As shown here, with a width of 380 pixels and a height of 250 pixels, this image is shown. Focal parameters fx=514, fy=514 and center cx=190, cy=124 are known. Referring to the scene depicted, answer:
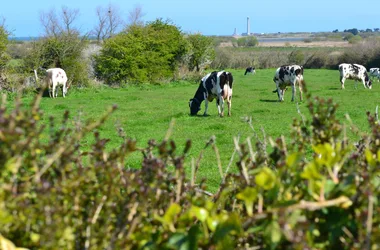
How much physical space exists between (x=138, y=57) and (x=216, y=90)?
19785 mm

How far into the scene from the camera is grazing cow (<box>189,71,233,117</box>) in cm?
1933

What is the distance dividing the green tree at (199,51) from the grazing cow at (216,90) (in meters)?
26.2

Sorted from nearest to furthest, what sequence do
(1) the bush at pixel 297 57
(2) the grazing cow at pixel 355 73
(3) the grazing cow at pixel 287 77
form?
(3) the grazing cow at pixel 287 77
(2) the grazing cow at pixel 355 73
(1) the bush at pixel 297 57

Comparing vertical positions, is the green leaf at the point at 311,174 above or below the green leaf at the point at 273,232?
above

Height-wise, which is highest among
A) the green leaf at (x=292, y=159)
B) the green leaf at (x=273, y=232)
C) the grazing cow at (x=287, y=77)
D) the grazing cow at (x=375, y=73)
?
the green leaf at (x=292, y=159)

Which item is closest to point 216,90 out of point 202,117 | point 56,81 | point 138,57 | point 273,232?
point 202,117

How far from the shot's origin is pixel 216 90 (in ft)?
64.4

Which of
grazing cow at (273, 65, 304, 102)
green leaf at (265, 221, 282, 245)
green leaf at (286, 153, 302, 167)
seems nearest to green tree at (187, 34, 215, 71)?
grazing cow at (273, 65, 304, 102)

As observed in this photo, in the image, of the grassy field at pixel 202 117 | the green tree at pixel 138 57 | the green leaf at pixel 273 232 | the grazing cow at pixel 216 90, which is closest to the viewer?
the green leaf at pixel 273 232

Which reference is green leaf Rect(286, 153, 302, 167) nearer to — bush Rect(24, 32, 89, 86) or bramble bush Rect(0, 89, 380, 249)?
bramble bush Rect(0, 89, 380, 249)

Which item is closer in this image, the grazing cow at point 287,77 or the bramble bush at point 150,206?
the bramble bush at point 150,206

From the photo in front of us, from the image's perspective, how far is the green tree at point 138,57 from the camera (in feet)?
123

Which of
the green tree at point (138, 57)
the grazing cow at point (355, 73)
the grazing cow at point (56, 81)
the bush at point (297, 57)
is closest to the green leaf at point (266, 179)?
the grazing cow at point (56, 81)

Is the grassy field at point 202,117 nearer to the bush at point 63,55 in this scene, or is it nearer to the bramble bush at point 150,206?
the bush at point 63,55
